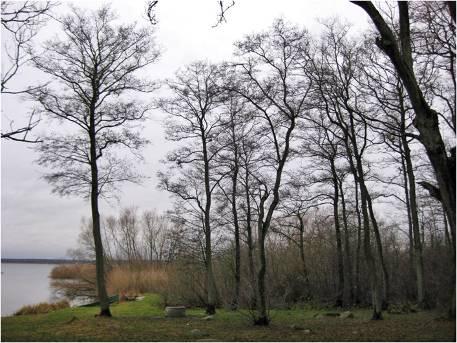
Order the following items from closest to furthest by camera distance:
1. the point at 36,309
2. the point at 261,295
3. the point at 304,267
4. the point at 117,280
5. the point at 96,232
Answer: the point at 261,295 < the point at 96,232 < the point at 36,309 < the point at 304,267 < the point at 117,280

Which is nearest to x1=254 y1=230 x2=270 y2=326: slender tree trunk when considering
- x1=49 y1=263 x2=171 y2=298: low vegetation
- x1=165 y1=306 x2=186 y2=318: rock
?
x1=165 y1=306 x2=186 y2=318: rock

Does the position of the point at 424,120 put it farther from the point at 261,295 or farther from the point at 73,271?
the point at 73,271

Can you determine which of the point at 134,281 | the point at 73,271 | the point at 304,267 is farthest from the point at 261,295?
the point at 73,271

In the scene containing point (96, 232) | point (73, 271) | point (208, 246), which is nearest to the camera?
point (96, 232)

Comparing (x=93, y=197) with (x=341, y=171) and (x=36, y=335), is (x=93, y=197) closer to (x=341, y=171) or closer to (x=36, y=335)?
(x=36, y=335)

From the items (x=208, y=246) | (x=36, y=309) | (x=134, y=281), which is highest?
(x=208, y=246)

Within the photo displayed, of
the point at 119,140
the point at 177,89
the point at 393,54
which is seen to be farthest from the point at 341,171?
the point at 393,54

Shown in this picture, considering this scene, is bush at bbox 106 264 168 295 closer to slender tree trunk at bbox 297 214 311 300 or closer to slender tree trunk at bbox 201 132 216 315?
slender tree trunk at bbox 297 214 311 300

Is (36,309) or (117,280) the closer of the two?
(36,309)

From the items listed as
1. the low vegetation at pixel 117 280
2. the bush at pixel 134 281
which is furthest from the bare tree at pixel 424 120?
the bush at pixel 134 281

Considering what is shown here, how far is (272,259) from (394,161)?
11.5 meters

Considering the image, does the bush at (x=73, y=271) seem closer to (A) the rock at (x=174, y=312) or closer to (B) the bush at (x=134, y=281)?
(B) the bush at (x=134, y=281)

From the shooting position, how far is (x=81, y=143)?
1802 centimetres

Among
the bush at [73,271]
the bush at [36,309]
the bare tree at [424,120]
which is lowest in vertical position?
the bush at [36,309]
